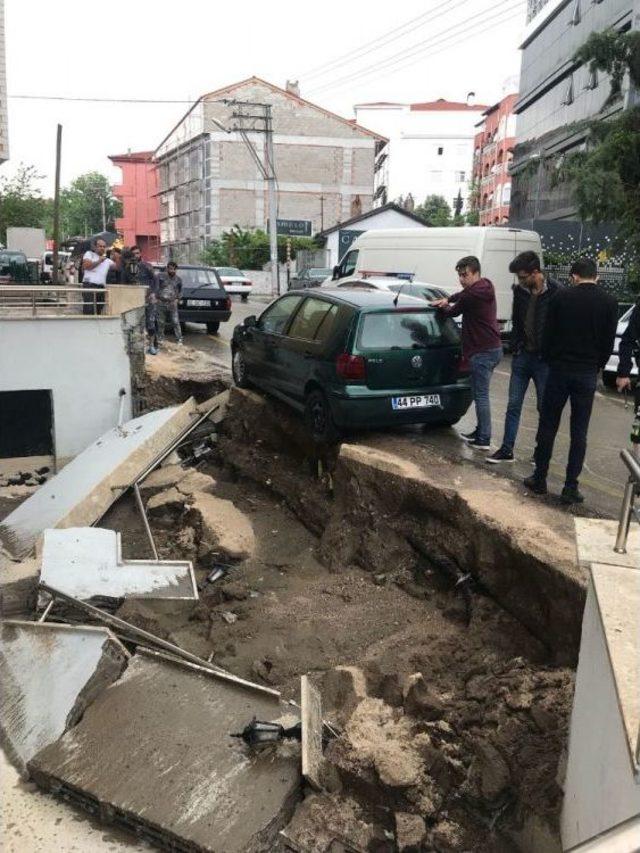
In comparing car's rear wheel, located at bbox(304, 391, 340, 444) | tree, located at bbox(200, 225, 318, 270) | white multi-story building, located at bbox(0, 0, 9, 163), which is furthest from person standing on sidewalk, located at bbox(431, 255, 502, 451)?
tree, located at bbox(200, 225, 318, 270)

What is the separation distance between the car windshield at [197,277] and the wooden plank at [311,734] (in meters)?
13.6

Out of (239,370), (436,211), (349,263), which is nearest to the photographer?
(239,370)

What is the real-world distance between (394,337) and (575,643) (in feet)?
12.0

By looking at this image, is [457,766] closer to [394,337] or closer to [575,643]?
[575,643]

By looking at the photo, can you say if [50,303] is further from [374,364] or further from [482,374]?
[482,374]

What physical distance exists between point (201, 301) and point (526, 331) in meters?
11.6

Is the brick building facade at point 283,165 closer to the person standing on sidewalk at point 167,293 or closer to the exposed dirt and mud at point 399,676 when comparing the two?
the person standing on sidewalk at point 167,293

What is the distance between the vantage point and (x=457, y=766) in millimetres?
4020

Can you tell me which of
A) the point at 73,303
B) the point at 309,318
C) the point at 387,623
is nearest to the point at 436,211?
the point at 73,303

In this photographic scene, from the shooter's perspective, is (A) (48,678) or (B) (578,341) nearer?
(B) (578,341)

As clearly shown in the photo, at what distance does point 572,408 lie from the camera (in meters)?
5.64

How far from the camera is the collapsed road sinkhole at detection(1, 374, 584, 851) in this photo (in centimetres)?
392

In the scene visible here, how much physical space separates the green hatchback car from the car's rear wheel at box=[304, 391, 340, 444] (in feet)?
0.03

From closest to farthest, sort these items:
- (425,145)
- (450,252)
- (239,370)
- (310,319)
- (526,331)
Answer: (526,331), (310,319), (239,370), (450,252), (425,145)
